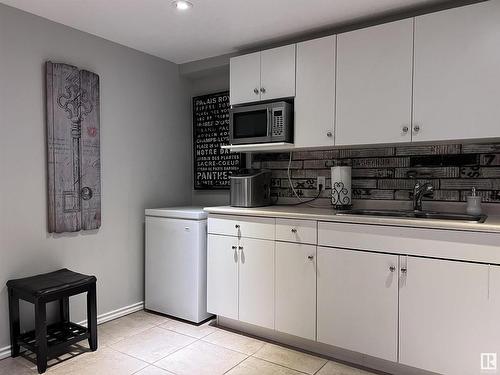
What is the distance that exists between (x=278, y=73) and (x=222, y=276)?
63.8 inches

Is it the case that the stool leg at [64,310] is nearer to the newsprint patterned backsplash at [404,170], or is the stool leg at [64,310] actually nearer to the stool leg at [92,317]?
the stool leg at [92,317]

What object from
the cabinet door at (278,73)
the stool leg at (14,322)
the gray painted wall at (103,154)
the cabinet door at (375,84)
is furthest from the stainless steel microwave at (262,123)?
the stool leg at (14,322)

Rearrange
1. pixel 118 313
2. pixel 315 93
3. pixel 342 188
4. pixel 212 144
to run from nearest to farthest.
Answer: pixel 315 93, pixel 342 188, pixel 118 313, pixel 212 144

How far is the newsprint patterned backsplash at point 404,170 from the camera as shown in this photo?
229 cm

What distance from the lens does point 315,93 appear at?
2.53 m

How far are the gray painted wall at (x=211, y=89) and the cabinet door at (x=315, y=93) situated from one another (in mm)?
1003

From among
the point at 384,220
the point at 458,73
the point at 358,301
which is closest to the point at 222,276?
the point at 358,301

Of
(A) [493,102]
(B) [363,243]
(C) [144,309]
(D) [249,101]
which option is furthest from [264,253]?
(A) [493,102]

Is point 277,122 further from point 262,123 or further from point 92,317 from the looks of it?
point 92,317

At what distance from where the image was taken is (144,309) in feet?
10.5

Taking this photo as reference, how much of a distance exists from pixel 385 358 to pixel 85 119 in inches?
104

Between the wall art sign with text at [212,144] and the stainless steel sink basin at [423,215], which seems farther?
the wall art sign with text at [212,144]

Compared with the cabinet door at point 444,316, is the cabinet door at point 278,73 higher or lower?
higher

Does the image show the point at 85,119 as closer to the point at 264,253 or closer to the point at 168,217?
the point at 168,217
